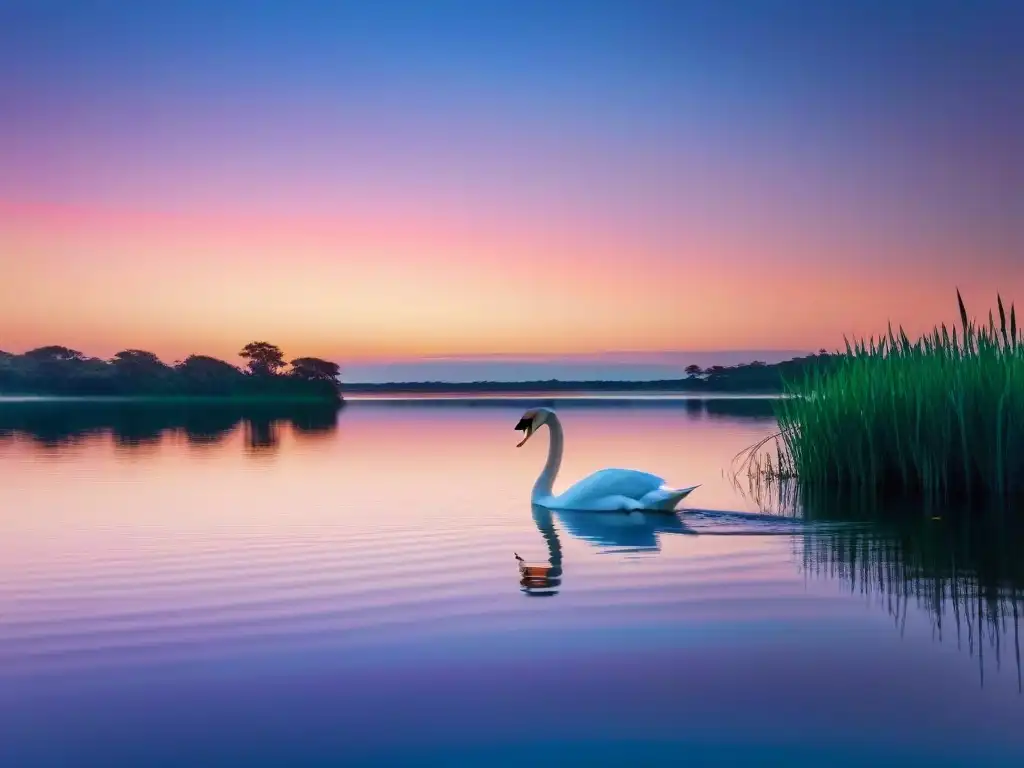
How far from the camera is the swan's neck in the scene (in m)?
15.4

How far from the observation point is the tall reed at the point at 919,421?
14.8 meters

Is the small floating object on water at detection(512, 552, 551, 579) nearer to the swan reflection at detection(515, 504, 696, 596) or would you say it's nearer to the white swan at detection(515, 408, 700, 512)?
the swan reflection at detection(515, 504, 696, 596)

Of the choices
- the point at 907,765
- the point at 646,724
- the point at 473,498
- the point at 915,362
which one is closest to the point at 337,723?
the point at 646,724

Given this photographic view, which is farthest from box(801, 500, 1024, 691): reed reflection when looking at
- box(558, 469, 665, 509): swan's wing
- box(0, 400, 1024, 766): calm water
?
box(558, 469, 665, 509): swan's wing

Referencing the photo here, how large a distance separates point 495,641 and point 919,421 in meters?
9.99

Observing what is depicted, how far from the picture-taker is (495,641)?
7.20m

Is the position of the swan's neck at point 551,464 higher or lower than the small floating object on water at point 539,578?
higher

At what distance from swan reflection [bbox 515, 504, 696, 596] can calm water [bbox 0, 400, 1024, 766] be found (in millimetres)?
77

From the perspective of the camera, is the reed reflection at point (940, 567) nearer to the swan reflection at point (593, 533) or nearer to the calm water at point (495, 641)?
the calm water at point (495, 641)

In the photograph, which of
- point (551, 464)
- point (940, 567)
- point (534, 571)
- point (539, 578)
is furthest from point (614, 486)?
point (940, 567)

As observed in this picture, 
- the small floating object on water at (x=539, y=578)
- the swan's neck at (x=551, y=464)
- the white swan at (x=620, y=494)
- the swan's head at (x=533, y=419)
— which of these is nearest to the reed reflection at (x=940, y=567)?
the white swan at (x=620, y=494)

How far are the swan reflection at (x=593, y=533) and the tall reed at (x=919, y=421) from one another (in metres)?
3.92

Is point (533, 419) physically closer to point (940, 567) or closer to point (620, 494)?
point (620, 494)

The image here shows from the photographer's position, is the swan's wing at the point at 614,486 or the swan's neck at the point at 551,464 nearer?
the swan's wing at the point at 614,486
